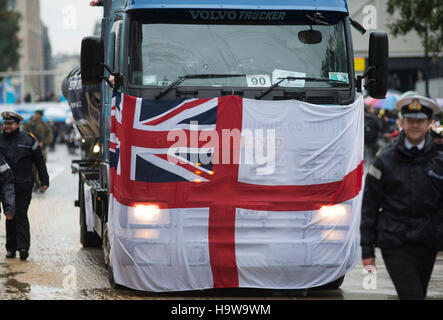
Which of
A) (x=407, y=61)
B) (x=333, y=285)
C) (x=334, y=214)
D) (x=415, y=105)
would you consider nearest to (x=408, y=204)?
(x=415, y=105)

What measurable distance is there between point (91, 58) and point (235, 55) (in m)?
1.35

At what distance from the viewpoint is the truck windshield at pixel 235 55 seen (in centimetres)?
826

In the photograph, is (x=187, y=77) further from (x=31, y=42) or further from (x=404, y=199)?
(x=31, y=42)

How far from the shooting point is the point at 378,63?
8.51 meters

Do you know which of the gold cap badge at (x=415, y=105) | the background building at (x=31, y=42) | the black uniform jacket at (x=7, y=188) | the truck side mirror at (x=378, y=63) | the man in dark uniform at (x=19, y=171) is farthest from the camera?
the background building at (x=31, y=42)

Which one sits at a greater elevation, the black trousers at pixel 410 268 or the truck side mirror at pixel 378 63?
the truck side mirror at pixel 378 63

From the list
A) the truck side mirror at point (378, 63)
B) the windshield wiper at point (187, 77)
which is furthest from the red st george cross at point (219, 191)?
the truck side mirror at point (378, 63)

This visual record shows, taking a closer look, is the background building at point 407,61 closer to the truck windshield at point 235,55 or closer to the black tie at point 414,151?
the truck windshield at point 235,55

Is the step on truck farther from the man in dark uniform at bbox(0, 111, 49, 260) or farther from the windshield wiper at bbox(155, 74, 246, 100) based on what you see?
the man in dark uniform at bbox(0, 111, 49, 260)

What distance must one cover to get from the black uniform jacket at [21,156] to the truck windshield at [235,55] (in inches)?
139

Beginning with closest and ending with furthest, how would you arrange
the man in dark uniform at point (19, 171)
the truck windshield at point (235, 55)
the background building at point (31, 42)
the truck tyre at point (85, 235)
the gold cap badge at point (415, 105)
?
the gold cap badge at point (415, 105), the truck windshield at point (235, 55), the man in dark uniform at point (19, 171), the truck tyre at point (85, 235), the background building at point (31, 42)

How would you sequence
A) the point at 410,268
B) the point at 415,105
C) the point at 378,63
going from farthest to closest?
the point at 378,63
the point at 415,105
the point at 410,268

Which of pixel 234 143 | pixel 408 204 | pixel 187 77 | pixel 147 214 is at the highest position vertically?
pixel 187 77

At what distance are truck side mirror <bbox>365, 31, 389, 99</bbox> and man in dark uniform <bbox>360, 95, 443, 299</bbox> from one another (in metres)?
2.74
